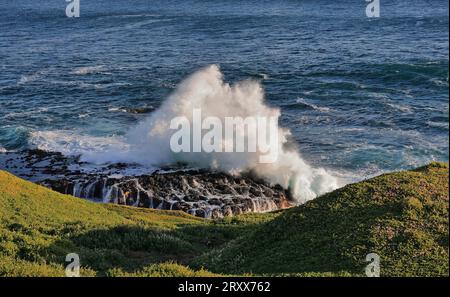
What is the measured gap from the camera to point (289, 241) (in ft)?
70.0

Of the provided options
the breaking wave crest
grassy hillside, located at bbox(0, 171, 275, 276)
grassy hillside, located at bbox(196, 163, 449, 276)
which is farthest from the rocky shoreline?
grassy hillside, located at bbox(196, 163, 449, 276)

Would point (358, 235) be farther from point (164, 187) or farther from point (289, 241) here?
point (164, 187)

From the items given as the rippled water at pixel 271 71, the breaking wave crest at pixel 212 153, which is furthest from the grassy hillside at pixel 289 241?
the rippled water at pixel 271 71

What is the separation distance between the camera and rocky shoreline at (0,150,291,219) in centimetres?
4512

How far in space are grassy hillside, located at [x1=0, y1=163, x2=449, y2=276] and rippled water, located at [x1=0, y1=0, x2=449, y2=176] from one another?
28.4 meters

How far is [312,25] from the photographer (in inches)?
4584

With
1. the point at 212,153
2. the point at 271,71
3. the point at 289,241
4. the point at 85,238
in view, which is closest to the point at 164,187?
the point at 212,153

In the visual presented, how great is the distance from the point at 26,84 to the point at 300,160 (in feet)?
156

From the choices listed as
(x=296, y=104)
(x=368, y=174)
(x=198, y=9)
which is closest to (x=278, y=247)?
(x=368, y=174)

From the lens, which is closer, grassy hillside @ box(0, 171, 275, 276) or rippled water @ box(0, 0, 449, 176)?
grassy hillside @ box(0, 171, 275, 276)

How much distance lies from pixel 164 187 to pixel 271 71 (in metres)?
42.2

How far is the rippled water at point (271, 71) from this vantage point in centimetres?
5928

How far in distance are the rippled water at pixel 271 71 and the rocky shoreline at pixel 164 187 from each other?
7515 millimetres

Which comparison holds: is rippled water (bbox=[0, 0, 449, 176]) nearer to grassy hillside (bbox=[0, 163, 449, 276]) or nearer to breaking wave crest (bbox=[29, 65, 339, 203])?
breaking wave crest (bbox=[29, 65, 339, 203])
